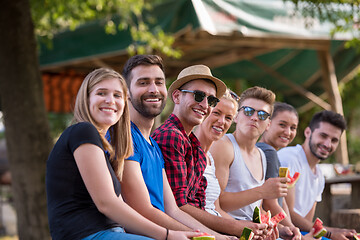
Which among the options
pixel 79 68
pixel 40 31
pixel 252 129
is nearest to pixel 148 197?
pixel 252 129

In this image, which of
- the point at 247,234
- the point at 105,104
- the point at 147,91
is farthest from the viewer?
the point at 147,91

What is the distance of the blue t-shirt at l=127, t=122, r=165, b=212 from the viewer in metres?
3.31

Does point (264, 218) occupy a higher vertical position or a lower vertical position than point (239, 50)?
lower

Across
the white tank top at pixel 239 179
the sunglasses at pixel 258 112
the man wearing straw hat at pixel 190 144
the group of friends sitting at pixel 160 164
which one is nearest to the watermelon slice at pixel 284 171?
the group of friends sitting at pixel 160 164

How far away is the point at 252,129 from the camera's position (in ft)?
14.8

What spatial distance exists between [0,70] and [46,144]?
1147mm

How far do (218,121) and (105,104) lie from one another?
1194mm

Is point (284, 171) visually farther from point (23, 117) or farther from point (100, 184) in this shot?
point (23, 117)

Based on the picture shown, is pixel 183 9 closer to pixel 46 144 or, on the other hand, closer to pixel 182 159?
pixel 46 144

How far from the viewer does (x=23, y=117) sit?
7148 millimetres

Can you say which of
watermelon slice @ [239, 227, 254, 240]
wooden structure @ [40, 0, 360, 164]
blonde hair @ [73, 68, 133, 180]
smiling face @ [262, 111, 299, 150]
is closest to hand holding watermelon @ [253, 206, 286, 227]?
watermelon slice @ [239, 227, 254, 240]

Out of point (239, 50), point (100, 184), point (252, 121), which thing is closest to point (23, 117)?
point (252, 121)

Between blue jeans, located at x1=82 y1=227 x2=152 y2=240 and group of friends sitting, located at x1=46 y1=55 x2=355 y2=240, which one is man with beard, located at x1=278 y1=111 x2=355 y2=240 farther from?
blue jeans, located at x1=82 y1=227 x2=152 y2=240

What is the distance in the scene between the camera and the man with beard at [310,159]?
5.33 m
